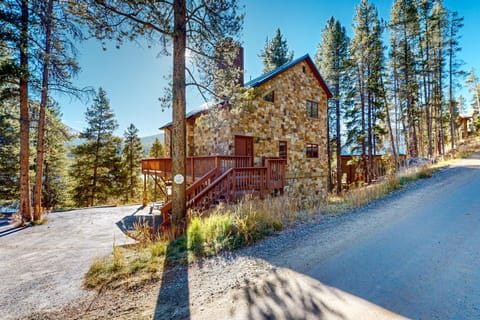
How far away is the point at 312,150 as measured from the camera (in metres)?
14.2

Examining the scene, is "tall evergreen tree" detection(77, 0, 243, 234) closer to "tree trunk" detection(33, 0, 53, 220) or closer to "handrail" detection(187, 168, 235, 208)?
"handrail" detection(187, 168, 235, 208)

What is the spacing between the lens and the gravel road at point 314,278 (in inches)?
85.7

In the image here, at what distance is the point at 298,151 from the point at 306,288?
443 inches

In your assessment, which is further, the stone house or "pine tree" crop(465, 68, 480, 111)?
"pine tree" crop(465, 68, 480, 111)

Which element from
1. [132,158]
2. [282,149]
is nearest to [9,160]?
[132,158]

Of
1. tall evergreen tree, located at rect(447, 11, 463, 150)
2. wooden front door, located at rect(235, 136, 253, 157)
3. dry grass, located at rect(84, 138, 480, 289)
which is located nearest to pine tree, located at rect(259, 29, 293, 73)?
tall evergreen tree, located at rect(447, 11, 463, 150)

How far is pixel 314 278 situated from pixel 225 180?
5.00 m

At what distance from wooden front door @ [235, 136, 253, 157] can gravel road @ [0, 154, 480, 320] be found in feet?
20.8

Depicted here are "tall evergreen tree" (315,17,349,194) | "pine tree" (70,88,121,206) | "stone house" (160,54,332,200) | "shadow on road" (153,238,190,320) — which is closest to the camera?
"shadow on road" (153,238,190,320)

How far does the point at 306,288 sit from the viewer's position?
98.5 inches

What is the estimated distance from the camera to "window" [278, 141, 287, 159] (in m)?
12.3

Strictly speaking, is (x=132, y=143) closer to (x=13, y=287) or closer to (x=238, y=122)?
(x=238, y=122)

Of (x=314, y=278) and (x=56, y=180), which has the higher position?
(x=56, y=180)

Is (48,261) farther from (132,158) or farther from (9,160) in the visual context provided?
(132,158)
